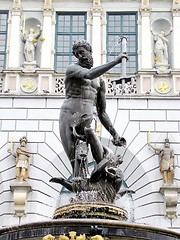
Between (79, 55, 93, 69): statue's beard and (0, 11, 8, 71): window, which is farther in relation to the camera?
(0, 11, 8, 71): window

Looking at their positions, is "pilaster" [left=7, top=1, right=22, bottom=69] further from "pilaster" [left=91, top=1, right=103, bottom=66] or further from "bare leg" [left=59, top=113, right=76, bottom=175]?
"bare leg" [left=59, top=113, right=76, bottom=175]

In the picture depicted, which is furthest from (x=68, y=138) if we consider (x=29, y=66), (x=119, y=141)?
(x=29, y=66)

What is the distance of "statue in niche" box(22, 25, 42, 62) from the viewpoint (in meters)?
24.8

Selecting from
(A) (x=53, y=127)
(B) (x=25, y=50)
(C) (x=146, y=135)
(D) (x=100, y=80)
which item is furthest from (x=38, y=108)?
(D) (x=100, y=80)

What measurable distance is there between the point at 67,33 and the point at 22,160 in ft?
21.3

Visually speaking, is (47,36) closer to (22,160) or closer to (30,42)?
(30,42)

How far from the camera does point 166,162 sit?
882 inches

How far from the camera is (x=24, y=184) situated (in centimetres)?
2206

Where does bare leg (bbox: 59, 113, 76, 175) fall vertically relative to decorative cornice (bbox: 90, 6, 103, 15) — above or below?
below

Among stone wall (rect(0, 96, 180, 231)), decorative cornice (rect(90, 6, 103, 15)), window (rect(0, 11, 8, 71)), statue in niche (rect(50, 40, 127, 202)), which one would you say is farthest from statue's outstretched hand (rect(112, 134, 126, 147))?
decorative cornice (rect(90, 6, 103, 15))

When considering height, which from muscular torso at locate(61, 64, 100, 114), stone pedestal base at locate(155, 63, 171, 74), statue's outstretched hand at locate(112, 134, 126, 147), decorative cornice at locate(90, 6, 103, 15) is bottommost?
statue's outstretched hand at locate(112, 134, 126, 147)

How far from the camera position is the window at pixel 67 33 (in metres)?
25.3

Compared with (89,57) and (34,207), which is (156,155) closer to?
(34,207)

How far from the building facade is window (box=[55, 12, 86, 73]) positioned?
1.7 inches
